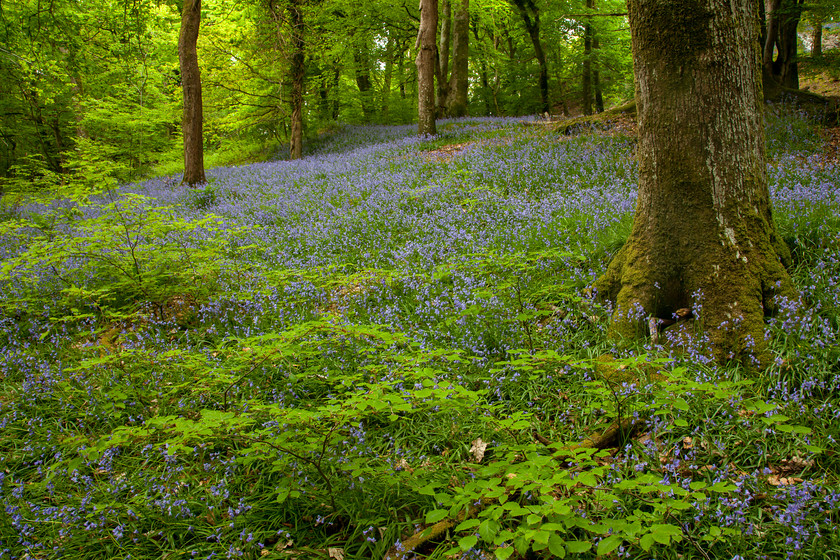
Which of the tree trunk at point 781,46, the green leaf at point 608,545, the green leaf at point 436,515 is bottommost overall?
the green leaf at point 608,545

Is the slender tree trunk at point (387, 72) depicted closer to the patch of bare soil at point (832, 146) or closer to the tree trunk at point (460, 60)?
the tree trunk at point (460, 60)

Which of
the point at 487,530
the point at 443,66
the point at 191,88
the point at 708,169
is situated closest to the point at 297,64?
the point at 191,88

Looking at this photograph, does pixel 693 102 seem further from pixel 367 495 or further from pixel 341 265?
pixel 341 265

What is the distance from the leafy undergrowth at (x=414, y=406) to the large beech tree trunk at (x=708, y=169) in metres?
0.29

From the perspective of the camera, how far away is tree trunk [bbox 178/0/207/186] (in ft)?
40.7

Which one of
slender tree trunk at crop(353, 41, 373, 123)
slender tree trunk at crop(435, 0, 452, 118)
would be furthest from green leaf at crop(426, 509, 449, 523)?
slender tree trunk at crop(435, 0, 452, 118)

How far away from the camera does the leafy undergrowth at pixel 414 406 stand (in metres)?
2.24

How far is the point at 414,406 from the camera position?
9.86ft

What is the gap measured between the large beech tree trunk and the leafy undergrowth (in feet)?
0.95

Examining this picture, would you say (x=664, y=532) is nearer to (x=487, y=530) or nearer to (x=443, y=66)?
(x=487, y=530)

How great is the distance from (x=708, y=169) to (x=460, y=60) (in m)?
18.7

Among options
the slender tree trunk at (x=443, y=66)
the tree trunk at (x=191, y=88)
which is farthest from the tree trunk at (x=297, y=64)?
the slender tree trunk at (x=443, y=66)

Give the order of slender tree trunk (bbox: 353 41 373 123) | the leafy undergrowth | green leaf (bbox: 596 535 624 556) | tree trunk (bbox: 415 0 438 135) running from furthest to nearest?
slender tree trunk (bbox: 353 41 373 123)
tree trunk (bbox: 415 0 438 135)
the leafy undergrowth
green leaf (bbox: 596 535 624 556)

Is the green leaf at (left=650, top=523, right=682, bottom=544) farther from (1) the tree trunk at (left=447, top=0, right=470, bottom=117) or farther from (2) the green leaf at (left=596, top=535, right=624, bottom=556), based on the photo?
(1) the tree trunk at (left=447, top=0, right=470, bottom=117)
